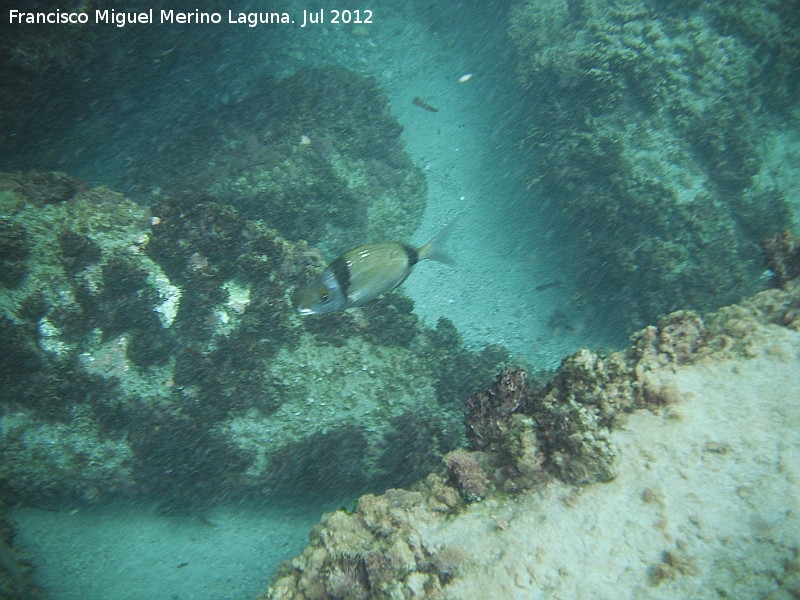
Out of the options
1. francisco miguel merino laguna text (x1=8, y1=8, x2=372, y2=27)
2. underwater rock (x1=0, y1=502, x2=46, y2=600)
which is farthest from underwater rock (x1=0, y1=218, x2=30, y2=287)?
underwater rock (x1=0, y1=502, x2=46, y2=600)

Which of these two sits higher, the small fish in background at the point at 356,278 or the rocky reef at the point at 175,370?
the small fish in background at the point at 356,278

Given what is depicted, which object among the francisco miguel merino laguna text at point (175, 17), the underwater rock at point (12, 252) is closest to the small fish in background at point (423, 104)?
the francisco miguel merino laguna text at point (175, 17)

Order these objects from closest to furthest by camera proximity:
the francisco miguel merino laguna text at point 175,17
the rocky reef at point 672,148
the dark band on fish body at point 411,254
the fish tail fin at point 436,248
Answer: the dark band on fish body at point 411,254 → the fish tail fin at point 436,248 → the francisco miguel merino laguna text at point 175,17 → the rocky reef at point 672,148

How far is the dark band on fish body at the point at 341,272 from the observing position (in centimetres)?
295

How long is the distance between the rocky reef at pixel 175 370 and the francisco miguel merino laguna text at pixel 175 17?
5.88ft

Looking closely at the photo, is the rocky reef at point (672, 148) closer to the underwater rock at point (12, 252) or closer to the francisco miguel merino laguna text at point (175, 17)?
the francisco miguel merino laguna text at point (175, 17)

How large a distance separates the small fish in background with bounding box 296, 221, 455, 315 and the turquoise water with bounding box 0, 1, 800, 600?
4.88ft

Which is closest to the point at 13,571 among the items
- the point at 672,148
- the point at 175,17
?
the point at 175,17

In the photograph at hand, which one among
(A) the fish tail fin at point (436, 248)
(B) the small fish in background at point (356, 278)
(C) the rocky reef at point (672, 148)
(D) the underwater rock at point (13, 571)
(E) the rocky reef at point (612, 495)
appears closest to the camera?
(E) the rocky reef at point (612, 495)

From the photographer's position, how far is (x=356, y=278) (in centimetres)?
300

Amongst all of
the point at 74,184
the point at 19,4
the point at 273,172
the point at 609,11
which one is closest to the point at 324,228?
the point at 273,172

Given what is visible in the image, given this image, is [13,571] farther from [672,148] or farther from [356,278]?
[672,148]

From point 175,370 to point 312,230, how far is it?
3.25 meters

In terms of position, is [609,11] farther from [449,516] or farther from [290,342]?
[449,516]
